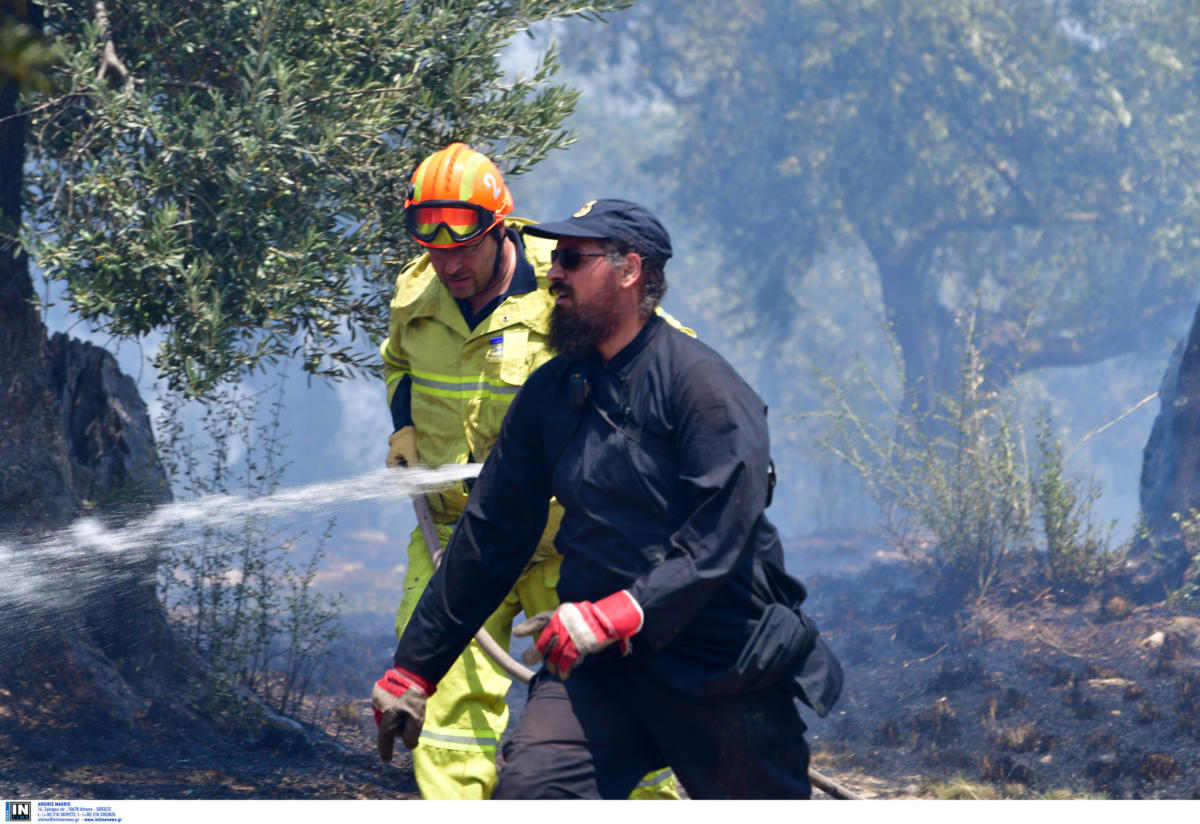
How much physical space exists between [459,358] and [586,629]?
197 cm

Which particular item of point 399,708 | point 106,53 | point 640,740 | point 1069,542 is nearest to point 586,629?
point 640,740

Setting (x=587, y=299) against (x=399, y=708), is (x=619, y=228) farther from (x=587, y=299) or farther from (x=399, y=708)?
(x=399, y=708)

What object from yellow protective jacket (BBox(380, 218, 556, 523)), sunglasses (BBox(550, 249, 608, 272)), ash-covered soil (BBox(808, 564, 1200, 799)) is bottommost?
ash-covered soil (BBox(808, 564, 1200, 799))

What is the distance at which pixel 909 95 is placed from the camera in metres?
26.5

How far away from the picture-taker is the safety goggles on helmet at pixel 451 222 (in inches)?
183

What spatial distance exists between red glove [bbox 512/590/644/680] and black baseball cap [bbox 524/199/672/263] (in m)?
1.08

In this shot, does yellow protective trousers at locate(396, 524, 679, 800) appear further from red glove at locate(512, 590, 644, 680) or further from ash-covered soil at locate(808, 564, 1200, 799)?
ash-covered soil at locate(808, 564, 1200, 799)

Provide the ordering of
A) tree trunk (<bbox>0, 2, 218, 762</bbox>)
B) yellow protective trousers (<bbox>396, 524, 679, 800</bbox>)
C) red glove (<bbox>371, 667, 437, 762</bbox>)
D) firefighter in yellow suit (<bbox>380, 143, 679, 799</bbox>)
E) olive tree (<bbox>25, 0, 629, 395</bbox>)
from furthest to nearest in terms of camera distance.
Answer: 1. tree trunk (<bbox>0, 2, 218, 762</bbox>)
2. olive tree (<bbox>25, 0, 629, 395</bbox>)
3. firefighter in yellow suit (<bbox>380, 143, 679, 799</bbox>)
4. yellow protective trousers (<bbox>396, 524, 679, 800</bbox>)
5. red glove (<bbox>371, 667, 437, 762</bbox>)

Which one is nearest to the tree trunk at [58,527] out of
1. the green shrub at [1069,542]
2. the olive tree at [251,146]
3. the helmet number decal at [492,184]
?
the olive tree at [251,146]

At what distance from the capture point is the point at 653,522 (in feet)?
11.3

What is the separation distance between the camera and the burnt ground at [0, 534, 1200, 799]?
6.41m

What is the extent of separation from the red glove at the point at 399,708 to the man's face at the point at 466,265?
1.69 m

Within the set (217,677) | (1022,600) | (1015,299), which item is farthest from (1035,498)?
(1015,299)

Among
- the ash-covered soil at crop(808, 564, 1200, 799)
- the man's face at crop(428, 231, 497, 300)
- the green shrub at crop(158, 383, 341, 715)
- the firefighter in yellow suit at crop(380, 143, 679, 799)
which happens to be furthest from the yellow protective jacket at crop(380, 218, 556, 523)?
the ash-covered soil at crop(808, 564, 1200, 799)
